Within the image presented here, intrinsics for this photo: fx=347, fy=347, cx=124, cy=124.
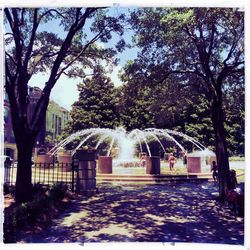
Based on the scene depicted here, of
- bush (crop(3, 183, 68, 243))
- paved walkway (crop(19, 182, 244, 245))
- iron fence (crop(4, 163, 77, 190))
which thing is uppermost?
iron fence (crop(4, 163, 77, 190))

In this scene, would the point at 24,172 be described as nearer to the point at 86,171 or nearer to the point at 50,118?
the point at 86,171

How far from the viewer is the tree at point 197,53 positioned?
33.4 feet

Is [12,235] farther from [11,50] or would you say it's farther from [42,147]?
[42,147]

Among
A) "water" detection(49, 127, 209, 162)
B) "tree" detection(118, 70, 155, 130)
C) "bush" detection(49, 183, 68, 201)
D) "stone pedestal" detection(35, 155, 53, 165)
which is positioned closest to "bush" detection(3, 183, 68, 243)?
"bush" detection(49, 183, 68, 201)

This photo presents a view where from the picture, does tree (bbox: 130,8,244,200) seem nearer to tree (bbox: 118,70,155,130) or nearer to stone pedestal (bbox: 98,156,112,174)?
tree (bbox: 118,70,155,130)

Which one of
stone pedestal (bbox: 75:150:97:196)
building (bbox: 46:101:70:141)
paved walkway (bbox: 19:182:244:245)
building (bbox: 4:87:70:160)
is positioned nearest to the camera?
paved walkway (bbox: 19:182:244:245)

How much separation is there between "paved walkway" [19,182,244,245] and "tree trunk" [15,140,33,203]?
1416 millimetres

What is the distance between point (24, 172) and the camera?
10.6 m

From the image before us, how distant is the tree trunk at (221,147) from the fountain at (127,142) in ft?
21.6

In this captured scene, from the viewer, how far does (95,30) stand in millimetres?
11133

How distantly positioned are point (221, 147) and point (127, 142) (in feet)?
33.0

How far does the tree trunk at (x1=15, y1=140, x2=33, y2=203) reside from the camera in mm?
10448

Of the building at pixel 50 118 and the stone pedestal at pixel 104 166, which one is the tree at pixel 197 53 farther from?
the stone pedestal at pixel 104 166

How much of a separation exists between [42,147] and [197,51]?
8798 mm
